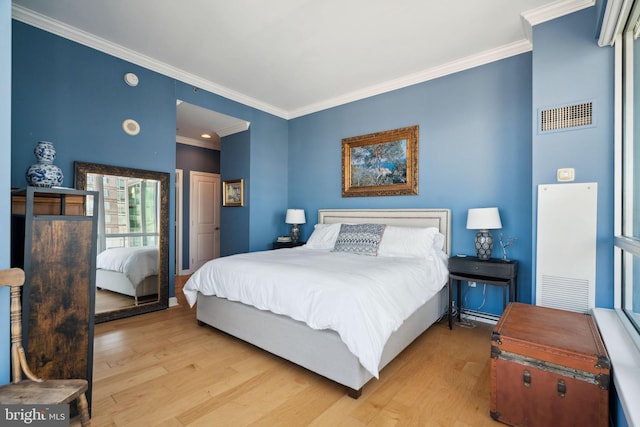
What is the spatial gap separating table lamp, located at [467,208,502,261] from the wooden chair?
313 cm

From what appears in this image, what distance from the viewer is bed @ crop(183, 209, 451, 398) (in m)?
1.89

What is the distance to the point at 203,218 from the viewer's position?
636cm

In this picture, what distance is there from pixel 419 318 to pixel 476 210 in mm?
1229

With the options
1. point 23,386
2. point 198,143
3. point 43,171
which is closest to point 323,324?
point 23,386

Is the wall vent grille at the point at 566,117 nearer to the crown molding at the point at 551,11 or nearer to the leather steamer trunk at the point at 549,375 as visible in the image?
the crown molding at the point at 551,11

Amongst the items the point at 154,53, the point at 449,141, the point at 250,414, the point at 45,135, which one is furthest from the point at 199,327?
the point at 449,141

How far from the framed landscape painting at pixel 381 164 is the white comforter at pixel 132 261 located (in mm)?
2712

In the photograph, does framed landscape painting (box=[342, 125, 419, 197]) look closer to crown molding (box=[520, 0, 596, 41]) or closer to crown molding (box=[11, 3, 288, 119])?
crown molding (box=[520, 0, 596, 41])

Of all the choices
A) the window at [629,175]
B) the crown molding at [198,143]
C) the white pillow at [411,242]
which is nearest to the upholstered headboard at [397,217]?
the white pillow at [411,242]

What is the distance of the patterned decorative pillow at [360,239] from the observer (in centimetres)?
333

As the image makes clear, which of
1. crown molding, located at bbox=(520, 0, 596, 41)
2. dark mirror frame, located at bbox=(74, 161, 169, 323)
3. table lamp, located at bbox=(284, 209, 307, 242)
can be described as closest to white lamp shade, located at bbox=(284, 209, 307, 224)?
table lamp, located at bbox=(284, 209, 307, 242)

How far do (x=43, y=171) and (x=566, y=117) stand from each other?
3678mm

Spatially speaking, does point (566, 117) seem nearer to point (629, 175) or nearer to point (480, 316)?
point (629, 175)

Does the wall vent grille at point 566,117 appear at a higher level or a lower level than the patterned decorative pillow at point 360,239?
higher
